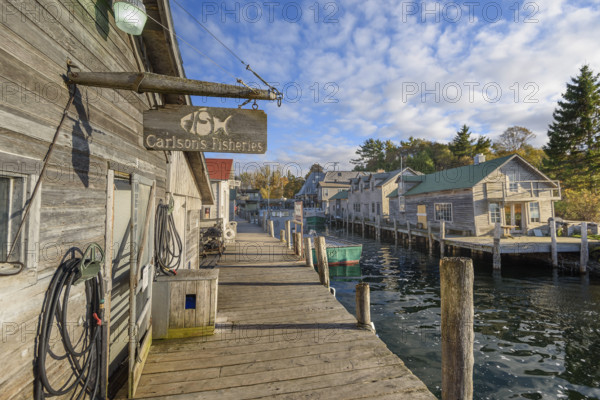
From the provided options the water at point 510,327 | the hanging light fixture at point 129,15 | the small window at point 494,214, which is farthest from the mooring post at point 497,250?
the hanging light fixture at point 129,15

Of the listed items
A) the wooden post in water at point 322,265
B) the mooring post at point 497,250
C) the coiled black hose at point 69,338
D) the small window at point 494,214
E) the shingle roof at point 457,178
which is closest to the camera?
the coiled black hose at point 69,338

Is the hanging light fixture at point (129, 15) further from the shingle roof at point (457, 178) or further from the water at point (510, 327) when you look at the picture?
the shingle roof at point (457, 178)

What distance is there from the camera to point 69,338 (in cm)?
259

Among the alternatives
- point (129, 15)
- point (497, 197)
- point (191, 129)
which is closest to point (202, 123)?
point (191, 129)

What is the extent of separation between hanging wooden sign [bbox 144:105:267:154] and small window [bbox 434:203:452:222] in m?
24.7

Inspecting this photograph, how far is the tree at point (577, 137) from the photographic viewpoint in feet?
101

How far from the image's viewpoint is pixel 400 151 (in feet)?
230

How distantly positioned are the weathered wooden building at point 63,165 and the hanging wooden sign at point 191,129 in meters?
0.59

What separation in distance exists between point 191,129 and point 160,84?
22.3 inches

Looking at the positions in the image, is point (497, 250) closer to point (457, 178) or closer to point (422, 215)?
point (457, 178)

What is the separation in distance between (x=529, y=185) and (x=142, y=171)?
92.1 ft

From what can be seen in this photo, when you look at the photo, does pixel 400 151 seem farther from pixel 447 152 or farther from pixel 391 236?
pixel 391 236

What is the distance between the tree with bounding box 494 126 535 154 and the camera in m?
50.1

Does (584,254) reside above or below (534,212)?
below
